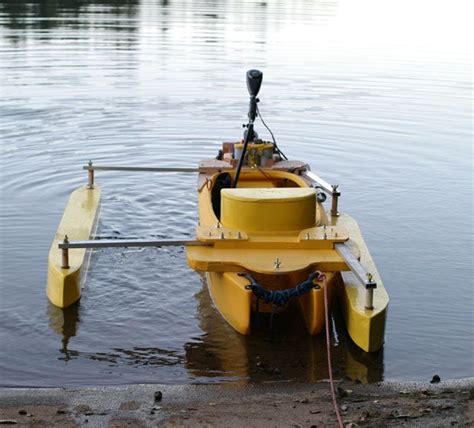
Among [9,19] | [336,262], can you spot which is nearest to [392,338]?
[336,262]

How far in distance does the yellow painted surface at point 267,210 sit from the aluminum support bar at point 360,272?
0.45m

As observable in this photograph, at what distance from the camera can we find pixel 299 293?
27.8ft

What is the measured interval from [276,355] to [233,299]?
2.07 ft

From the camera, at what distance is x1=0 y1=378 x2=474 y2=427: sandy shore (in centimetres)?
689

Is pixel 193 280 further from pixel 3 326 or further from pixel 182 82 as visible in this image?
pixel 182 82

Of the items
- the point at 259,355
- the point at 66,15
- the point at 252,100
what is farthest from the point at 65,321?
the point at 66,15

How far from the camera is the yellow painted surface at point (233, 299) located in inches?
333

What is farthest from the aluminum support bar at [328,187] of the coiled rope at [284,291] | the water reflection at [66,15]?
the water reflection at [66,15]

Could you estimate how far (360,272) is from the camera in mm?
8320

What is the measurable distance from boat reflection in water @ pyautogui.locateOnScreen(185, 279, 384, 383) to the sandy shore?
11.4 inches

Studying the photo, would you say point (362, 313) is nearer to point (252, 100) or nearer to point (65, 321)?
point (65, 321)

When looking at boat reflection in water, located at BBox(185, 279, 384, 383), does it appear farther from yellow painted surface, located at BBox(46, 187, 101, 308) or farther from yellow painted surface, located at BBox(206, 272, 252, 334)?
yellow painted surface, located at BBox(46, 187, 101, 308)

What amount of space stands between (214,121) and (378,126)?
10.6ft

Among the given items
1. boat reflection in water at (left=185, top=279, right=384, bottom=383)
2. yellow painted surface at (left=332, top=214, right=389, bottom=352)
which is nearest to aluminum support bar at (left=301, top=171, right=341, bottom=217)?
yellow painted surface at (left=332, top=214, right=389, bottom=352)
